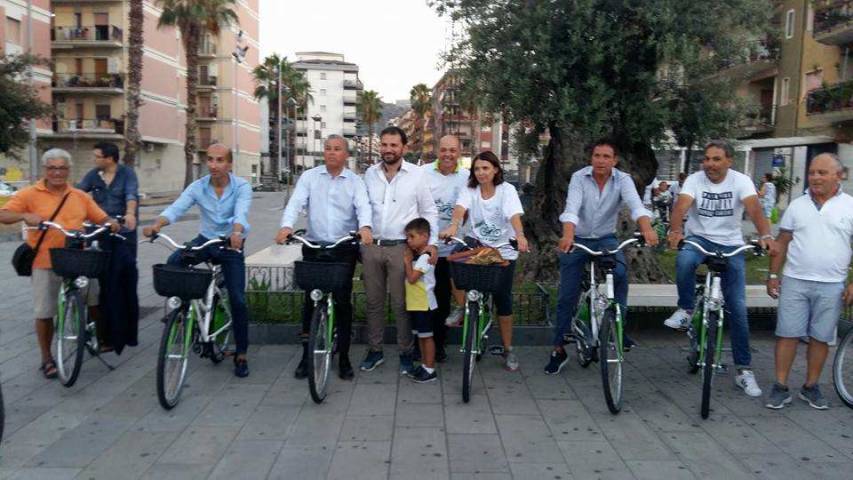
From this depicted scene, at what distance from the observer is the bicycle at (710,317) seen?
519 cm

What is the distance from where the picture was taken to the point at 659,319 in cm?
800

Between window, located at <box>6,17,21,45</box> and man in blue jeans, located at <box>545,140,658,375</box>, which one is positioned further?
window, located at <box>6,17,21,45</box>

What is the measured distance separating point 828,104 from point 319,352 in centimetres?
2765

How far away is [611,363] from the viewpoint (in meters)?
5.33

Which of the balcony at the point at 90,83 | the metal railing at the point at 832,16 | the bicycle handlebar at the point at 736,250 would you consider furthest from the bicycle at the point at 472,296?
the balcony at the point at 90,83

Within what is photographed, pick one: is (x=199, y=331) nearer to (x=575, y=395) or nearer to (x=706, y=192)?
(x=575, y=395)

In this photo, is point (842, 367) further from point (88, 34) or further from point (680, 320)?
point (88, 34)

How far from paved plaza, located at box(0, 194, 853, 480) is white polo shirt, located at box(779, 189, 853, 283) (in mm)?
1037

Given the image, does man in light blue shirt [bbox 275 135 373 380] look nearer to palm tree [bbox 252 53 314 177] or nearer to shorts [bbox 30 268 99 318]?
shorts [bbox 30 268 99 318]

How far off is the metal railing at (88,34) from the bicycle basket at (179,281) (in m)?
50.0

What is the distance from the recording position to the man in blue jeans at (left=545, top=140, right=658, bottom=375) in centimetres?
604

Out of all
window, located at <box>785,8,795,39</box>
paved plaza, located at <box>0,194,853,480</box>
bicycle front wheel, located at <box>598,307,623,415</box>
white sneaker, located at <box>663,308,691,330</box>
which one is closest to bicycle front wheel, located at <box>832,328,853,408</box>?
paved plaza, located at <box>0,194,853,480</box>

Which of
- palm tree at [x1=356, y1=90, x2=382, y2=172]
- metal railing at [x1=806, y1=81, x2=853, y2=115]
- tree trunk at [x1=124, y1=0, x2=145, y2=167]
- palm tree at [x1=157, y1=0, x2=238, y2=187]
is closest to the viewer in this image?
metal railing at [x1=806, y1=81, x2=853, y2=115]

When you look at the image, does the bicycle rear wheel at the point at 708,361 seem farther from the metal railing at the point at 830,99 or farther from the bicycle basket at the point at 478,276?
the metal railing at the point at 830,99
